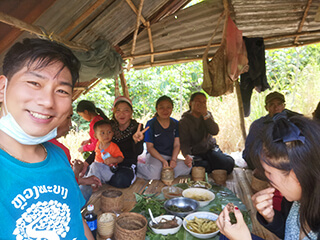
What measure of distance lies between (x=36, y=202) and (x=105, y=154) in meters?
2.83

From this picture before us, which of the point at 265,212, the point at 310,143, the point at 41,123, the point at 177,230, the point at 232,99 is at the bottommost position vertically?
the point at 177,230

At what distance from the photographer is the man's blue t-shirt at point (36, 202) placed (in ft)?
3.29

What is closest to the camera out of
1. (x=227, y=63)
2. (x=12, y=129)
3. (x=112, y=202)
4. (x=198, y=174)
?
(x=12, y=129)

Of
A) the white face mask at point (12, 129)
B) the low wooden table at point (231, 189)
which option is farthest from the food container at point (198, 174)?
the white face mask at point (12, 129)

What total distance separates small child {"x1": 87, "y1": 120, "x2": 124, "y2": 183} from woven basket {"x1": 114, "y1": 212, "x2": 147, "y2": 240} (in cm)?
177

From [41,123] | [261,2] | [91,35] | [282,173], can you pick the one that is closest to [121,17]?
[91,35]

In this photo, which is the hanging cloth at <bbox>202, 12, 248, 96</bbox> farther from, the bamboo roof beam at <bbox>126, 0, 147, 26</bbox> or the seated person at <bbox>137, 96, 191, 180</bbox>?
the bamboo roof beam at <bbox>126, 0, 147, 26</bbox>

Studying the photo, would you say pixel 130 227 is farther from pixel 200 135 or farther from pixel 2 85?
pixel 200 135

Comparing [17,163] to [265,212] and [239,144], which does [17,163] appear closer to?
[265,212]

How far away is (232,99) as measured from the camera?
25.5 feet

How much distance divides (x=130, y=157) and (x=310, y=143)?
347 centimetres

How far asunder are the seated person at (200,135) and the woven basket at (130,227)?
8.89 feet

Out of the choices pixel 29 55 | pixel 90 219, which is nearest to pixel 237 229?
pixel 90 219

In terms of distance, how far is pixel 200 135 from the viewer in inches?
189
